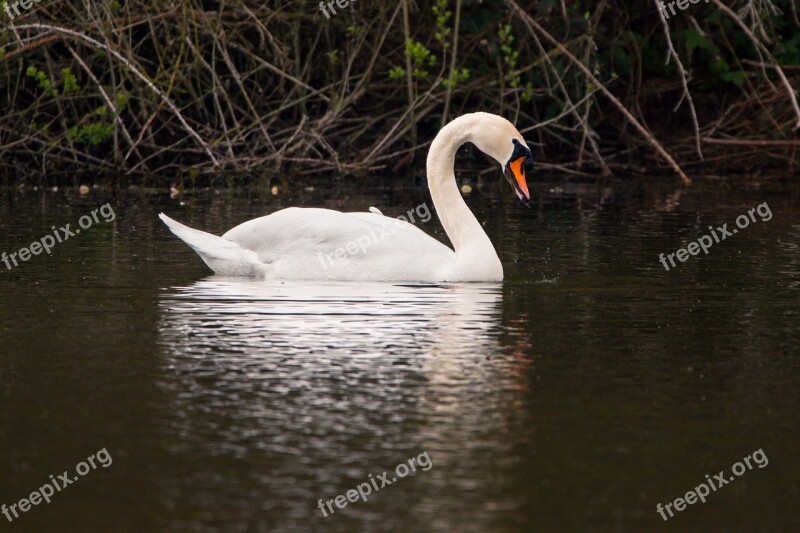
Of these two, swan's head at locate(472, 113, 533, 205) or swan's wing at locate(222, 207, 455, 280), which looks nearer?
swan's wing at locate(222, 207, 455, 280)

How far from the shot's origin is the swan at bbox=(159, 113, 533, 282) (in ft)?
31.3

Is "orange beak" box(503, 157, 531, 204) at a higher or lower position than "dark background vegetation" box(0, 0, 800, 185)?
lower

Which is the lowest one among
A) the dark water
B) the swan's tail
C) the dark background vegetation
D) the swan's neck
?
the dark water

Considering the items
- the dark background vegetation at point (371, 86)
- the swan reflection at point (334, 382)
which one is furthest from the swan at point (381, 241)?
the dark background vegetation at point (371, 86)

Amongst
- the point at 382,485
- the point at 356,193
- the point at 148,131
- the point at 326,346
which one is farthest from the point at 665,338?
the point at 148,131

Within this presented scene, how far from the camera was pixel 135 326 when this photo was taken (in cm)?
778

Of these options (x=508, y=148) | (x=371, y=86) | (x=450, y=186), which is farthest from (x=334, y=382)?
(x=371, y=86)

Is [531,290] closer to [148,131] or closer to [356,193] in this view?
[356,193]

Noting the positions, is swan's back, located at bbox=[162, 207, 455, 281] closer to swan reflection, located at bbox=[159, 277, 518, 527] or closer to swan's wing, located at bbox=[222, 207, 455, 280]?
swan's wing, located at bbox=[222, 207, 455, 280]

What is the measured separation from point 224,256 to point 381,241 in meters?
1.15

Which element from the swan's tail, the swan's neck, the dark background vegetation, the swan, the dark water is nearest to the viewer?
the dark water

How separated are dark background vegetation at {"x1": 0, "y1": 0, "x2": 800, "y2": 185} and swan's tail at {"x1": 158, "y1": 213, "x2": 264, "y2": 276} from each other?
5912 mm

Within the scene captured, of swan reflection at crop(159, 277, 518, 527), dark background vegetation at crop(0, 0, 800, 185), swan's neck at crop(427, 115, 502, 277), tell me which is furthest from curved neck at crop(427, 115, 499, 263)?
dark background vegetation at crop(0, 0, 800, 185)

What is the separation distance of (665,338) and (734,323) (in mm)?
638
